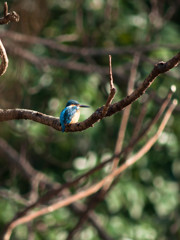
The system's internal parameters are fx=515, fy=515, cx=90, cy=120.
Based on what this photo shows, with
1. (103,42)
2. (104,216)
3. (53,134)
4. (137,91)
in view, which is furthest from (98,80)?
(137,91)

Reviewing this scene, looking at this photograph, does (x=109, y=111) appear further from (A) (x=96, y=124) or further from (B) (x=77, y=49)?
(B) (x=77, y=49)

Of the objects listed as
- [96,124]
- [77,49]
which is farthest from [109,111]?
[77,49]

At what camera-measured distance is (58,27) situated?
5902 mm

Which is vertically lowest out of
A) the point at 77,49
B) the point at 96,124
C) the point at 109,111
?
the point at 109,111

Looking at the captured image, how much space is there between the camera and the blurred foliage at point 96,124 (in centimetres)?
534

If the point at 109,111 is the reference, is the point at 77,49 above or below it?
above

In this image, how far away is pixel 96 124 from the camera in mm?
5254

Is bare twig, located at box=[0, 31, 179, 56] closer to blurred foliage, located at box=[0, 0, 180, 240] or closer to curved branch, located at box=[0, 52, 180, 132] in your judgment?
blurred foliage, located at box=[0, 0, 180, 240]

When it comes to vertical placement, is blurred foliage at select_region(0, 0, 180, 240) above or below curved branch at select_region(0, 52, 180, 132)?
above

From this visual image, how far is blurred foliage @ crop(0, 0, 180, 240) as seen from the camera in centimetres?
534

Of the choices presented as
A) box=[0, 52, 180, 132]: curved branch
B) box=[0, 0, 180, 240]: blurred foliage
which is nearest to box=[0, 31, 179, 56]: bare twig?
box=[0, 0, 180, 240]: blurred foliage

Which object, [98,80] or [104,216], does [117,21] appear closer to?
[98,80]

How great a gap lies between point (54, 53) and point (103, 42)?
586 mm

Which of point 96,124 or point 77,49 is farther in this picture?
point 77,49
